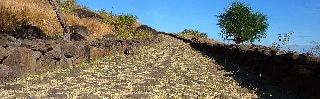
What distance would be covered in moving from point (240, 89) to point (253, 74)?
2843 millimetres

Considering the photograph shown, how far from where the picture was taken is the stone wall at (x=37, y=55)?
→ 8.44m

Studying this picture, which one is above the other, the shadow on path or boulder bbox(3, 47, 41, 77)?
boulder bbox(3, 47, 41, 77)

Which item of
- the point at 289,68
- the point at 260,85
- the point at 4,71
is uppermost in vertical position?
the point at 289,68

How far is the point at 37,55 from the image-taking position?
9633 millimetres

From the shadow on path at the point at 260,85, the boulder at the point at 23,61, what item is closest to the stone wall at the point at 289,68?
the shadow on path at the point at 260,85

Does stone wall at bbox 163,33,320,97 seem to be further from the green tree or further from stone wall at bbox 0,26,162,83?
the green tree

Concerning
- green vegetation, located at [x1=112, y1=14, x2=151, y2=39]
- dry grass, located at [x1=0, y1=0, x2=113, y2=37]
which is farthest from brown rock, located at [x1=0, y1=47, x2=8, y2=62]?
green vegetation, located at [x1=112, y1=14, x2=151, y2=39]

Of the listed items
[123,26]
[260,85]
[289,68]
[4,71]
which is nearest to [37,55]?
[4,71]

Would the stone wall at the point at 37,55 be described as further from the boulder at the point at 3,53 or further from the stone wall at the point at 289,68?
the stone wall at the point at 289,68

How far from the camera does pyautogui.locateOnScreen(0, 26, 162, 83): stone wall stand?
8.44 metres

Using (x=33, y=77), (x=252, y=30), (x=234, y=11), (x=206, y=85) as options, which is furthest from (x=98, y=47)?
(x=234, y=11)

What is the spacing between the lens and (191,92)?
7984mm

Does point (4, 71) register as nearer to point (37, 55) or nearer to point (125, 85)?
point (37, 55)

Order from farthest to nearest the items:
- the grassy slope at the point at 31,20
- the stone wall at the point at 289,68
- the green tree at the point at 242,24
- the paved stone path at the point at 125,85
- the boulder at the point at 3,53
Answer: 1. the green tree at the point at 242,24
2. the grassy slope at the point at 31,20
3. the boulder at the point at 3,53
4. the stone wall at the point at 289,68
5. the paved stone path at the point at 125,85
